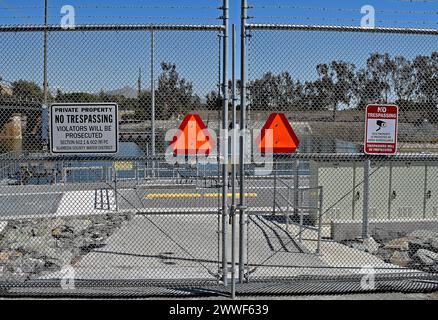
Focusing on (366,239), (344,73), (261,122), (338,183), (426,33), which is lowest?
(366,239)

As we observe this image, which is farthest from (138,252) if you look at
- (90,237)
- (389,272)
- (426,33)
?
(426,33)

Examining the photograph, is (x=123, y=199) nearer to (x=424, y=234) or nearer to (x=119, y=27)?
(x=424, y=234)

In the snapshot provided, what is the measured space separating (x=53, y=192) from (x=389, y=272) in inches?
538

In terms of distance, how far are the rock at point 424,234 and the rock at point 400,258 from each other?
3.61 ft

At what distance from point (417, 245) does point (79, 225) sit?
692cm

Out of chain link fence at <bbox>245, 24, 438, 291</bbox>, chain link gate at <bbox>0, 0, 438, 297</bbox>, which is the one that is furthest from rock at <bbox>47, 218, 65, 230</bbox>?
chain link fence at <bbox>245, 24, 438, 291</bbox>

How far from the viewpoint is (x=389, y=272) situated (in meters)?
6.73

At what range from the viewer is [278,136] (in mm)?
6004

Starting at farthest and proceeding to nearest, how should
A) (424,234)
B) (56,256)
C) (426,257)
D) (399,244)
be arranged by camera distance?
(424,234)
(399,244)
(56,256)
(426,257)

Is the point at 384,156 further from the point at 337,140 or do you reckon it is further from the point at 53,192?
the point at 53,192

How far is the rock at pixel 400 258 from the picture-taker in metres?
8.30

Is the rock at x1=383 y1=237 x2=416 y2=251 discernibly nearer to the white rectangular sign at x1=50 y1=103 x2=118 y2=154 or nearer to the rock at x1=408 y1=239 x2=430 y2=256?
the rock at x1=408 y1=239 x2=430 y2=256

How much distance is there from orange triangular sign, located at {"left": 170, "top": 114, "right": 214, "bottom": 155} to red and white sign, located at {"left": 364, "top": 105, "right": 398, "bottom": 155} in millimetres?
1952

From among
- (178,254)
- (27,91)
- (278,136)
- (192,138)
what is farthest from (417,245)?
(27,91)
